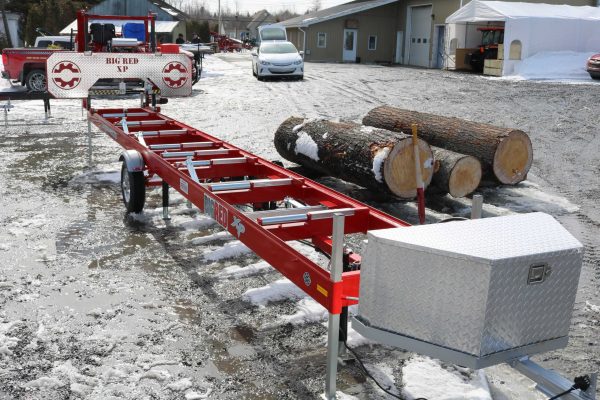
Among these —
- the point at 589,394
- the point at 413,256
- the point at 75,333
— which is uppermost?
the point at 413,256

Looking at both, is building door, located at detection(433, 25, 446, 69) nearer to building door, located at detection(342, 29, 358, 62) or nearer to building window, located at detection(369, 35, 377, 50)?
building window, located at detection(369, 35, 377, 50)

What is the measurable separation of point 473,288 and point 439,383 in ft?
4.14

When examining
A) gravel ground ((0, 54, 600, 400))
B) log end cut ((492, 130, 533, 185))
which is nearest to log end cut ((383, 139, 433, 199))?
gravel ground ((0, 54, 600, 400))

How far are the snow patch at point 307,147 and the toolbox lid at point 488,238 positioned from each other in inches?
212

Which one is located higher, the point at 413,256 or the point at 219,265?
the point at 413,256

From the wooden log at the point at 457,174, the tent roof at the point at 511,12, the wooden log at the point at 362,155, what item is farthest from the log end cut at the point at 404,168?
the tent roof at the point at 511,12

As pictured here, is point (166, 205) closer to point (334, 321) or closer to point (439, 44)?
point (334, 321)

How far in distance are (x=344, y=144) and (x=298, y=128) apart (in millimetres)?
1311

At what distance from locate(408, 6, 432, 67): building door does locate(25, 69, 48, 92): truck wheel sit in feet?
66.4

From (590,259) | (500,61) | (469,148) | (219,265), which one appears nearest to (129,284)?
(219,265)

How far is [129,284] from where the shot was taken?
5.35 m

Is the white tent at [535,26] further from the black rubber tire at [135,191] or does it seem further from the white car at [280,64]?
the black rubber tire at [135,191]

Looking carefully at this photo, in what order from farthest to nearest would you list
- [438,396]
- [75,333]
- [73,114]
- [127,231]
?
[73,114]
[127,231]
[75,333]
[438,396]

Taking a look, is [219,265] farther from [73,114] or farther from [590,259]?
[73,114]
